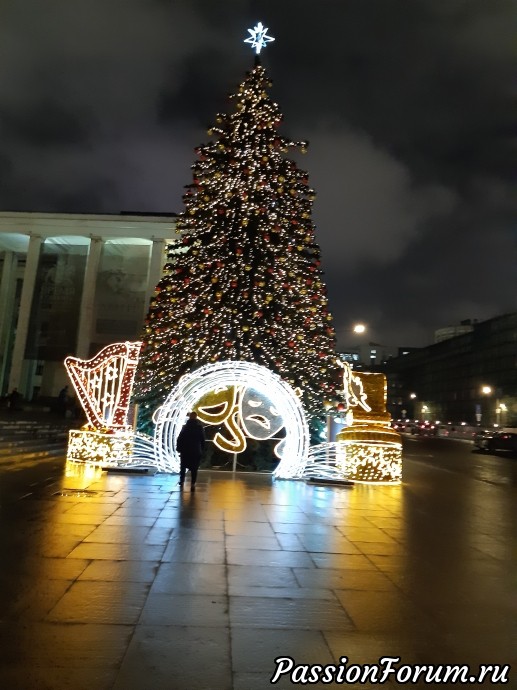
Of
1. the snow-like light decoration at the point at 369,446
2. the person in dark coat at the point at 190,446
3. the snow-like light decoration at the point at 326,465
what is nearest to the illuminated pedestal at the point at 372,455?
the snow-like light decoration at the point at 369,446

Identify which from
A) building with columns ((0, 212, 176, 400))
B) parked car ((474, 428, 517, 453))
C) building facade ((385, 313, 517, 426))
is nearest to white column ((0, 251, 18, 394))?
building with columns ((0, 212, 176, 400))

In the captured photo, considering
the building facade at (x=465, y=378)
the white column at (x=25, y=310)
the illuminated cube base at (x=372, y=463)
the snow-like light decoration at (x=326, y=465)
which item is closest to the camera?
the illuminated cube base at (x=372, y=463)

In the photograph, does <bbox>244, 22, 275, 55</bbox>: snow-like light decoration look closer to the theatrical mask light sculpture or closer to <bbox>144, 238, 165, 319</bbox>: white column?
the theatrical mask light sculpture

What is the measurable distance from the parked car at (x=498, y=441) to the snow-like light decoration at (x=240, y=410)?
20372 mm

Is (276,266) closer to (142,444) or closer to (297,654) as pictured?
(142,444)

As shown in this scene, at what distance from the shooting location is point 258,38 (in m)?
20.4

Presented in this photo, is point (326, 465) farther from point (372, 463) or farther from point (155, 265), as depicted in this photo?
point (155, 265)

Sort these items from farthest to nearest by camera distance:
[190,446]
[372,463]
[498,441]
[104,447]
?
[498,441], [104,447], [372,463], [190,446]

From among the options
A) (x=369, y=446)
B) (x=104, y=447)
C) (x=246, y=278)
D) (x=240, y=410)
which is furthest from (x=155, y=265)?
(x=369, y=446)

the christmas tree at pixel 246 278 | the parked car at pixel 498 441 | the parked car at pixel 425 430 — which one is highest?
the christmas tree at pixel 246 278

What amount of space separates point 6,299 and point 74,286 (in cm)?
701

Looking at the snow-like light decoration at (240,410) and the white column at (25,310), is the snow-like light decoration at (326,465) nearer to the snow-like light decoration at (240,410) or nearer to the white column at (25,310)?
the snow-like light decoration at (240,410)

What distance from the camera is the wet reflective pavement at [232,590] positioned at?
3.85 metres

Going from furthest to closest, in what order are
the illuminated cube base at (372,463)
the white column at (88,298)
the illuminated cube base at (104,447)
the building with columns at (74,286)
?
the building with columns at (74,286)
the white column at (88,298)
the illuminated cube base at (104,447)
the illuminated cube base at (372,463)
